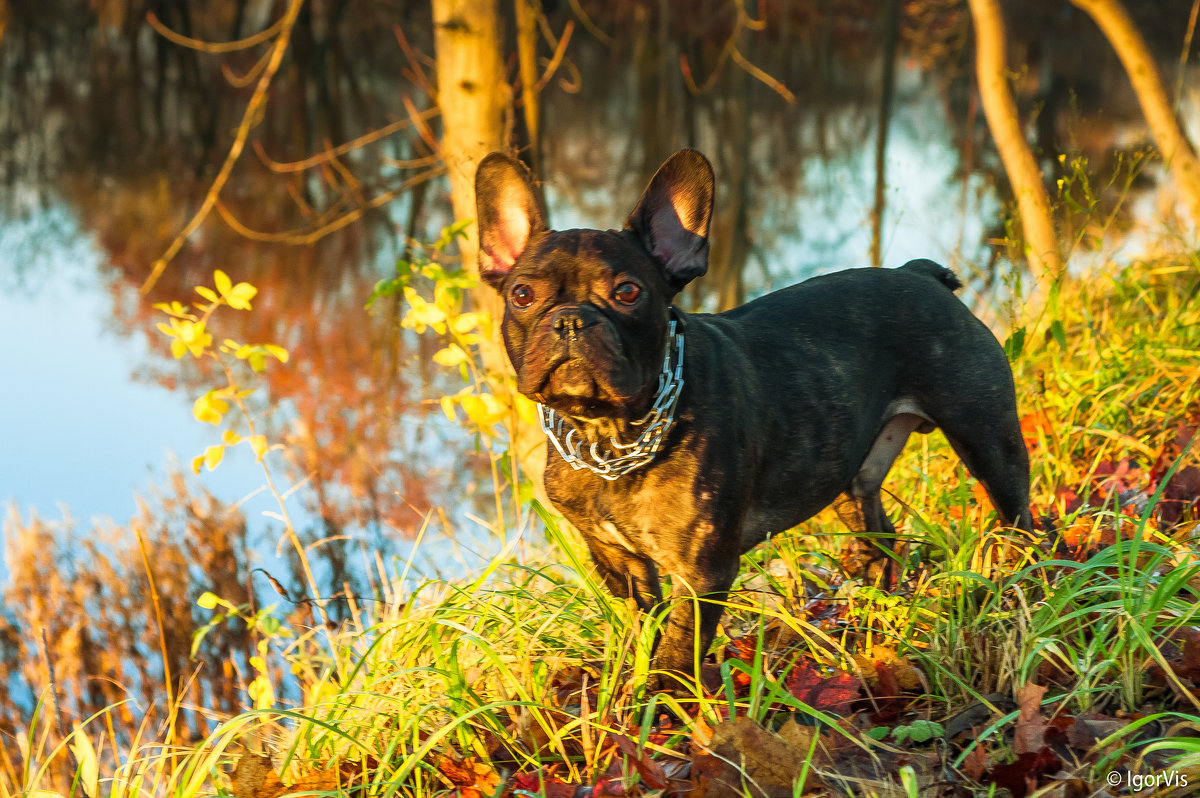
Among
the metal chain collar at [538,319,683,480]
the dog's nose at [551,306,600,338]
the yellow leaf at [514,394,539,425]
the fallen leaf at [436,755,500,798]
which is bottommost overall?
the fallen leaf at [436,755,500,798]

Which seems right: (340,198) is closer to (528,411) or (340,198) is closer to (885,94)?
(885,94)

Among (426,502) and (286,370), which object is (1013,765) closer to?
(426,502)

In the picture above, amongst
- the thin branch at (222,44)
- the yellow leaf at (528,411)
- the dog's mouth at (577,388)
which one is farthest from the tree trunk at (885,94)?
the dog's mouth at (577,388)

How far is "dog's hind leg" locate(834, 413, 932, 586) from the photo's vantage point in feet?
12.4

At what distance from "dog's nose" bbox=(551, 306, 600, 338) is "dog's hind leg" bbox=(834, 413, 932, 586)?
1.40 m

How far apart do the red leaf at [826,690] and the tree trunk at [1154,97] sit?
5794mm

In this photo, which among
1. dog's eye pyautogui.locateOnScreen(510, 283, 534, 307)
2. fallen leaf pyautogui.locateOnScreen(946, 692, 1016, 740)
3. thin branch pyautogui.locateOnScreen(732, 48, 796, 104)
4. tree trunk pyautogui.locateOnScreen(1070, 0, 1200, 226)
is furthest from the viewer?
tree trunk pyautogui.locateOnScreen(1070, 0, 1200, 226)

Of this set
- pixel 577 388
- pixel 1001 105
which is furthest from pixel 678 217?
pixel 1001 105

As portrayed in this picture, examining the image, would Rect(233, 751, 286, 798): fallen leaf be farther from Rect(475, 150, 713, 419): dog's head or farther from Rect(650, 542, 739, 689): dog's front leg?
Rect(475, 150, 713, 419): dog's head

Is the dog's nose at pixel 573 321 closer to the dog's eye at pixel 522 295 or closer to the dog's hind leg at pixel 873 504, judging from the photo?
the dog's eye at pixel 522 295

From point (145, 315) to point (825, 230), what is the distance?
9924mm

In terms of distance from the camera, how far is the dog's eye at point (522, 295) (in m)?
2.90

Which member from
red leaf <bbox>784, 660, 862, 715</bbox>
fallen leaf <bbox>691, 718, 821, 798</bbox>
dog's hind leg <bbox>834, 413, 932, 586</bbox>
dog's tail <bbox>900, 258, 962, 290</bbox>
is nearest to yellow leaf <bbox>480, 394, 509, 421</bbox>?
dog's hind leg <bbox>834, 413, 932, 586</bbox>

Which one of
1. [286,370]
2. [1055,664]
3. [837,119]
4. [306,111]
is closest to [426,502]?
[286,370]
